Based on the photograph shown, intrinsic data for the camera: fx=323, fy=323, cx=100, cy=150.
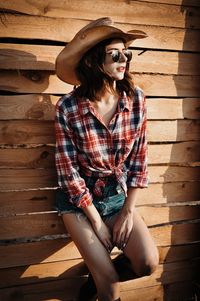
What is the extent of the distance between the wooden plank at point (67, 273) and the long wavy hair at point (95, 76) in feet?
5.64

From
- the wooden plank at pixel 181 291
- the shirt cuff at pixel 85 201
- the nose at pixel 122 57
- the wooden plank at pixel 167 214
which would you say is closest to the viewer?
the nose at pixel 122 57

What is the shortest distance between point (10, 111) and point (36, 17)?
2.66 ft

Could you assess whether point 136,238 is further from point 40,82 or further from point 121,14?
point 121,14

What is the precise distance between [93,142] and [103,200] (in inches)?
19.1

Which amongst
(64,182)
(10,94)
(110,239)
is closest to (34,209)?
(64,182)

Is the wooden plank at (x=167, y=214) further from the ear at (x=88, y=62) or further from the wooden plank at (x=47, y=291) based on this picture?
the ear at (x=88, y=62)

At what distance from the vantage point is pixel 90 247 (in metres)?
2.47

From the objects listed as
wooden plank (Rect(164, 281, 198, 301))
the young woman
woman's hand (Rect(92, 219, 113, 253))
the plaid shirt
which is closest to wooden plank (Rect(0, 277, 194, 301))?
wooden plank (Rect(164, 281, 198, 301))

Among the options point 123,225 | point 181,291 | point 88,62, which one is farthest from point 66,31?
point 181,291

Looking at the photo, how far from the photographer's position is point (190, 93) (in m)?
3.22

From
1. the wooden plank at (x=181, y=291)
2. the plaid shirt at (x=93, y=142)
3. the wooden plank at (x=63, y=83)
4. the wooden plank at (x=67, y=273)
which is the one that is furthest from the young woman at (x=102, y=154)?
the wooden plank at (x=181, y=291)

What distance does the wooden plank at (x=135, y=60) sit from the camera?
2.67 m

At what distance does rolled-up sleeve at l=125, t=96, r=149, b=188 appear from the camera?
2717 mm

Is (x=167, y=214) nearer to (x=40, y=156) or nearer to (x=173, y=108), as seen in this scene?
(x=173, y=108)
